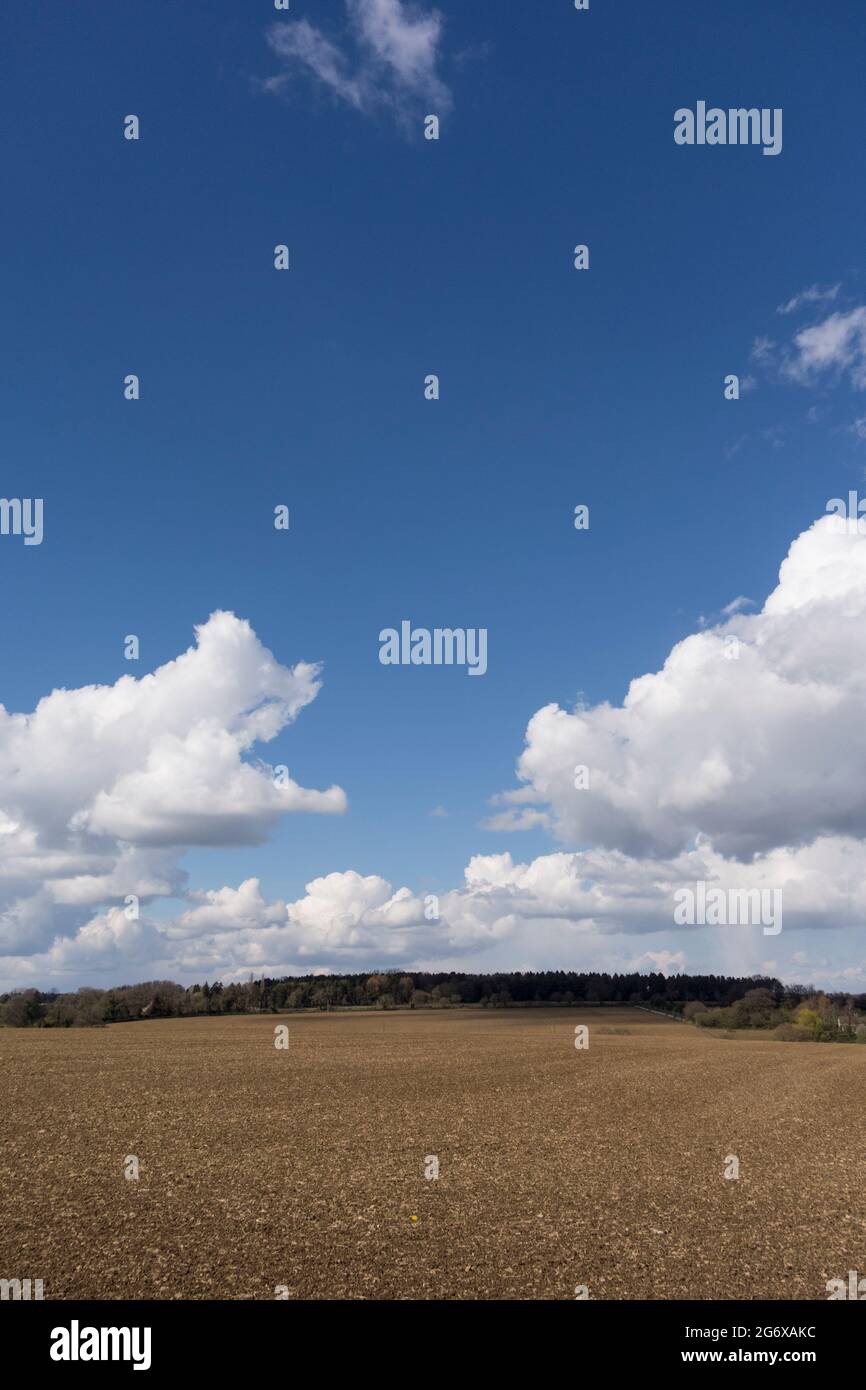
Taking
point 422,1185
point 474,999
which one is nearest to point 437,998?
point 474,999

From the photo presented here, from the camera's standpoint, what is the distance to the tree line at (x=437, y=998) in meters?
120

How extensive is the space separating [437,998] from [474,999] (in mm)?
7303

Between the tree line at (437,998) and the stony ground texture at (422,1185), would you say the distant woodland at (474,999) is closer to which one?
the tree line at (437,998)

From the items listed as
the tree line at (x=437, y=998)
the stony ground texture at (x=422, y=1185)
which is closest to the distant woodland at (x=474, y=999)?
the tree line at (x=437, y=998)

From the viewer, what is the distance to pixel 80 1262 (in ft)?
52.8

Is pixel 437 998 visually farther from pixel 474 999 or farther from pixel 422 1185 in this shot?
pixel 422 1185

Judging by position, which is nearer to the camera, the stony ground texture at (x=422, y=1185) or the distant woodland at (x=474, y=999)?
the stony ground texture at (x=422, y=1185)

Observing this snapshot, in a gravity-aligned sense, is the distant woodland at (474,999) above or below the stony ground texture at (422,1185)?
below

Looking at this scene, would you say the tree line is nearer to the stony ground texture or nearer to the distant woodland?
the distant woodland

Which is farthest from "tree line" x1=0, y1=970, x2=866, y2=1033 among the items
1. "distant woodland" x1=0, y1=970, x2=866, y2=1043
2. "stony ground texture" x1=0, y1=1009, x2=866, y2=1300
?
"stony ground texture" x1=0, y1=1009, x2=866, y2=1300

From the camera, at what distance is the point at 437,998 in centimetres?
17550

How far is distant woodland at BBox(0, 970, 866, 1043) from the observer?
121 metres

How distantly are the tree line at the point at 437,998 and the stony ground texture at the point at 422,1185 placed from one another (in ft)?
241
